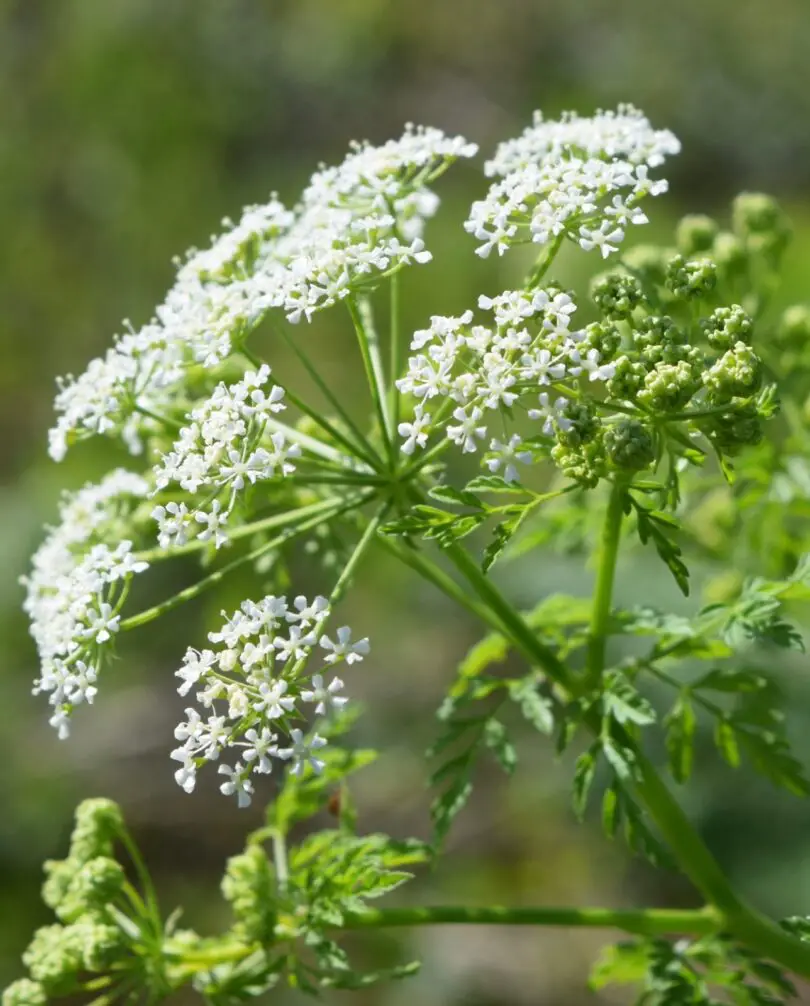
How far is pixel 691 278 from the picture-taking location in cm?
277

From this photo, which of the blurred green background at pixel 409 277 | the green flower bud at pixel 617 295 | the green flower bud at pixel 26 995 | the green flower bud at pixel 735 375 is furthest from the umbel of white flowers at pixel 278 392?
the blurred green background at pixel 409 277

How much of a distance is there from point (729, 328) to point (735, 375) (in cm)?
Answer: 18

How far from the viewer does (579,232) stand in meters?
2.79

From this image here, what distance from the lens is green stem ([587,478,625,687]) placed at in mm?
2869

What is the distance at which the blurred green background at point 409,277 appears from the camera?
8.11 m

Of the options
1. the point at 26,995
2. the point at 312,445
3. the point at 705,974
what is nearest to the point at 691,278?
the point at 312,445

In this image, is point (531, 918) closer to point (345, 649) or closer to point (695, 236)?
point (345, 649)

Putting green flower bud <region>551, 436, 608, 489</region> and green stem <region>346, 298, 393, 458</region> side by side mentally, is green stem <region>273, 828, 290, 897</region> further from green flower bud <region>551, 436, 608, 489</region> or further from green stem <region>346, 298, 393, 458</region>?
green flower bud <region>551, 436, 608, 489</region>

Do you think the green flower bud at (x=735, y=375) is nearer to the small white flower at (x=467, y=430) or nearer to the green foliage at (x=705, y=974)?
the small white flower at (x=467, y=430)

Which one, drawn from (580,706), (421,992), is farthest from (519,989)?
(580,706)

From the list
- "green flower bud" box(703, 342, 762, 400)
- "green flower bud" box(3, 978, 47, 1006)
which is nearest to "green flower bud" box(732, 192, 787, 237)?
"green flower bud" box(703, 342, 762, 400)

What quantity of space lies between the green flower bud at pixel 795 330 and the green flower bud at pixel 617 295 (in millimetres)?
1145

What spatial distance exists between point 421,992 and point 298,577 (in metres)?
3.71

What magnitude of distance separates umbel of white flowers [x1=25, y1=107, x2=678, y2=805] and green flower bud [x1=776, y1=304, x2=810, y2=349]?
0.83 metres
